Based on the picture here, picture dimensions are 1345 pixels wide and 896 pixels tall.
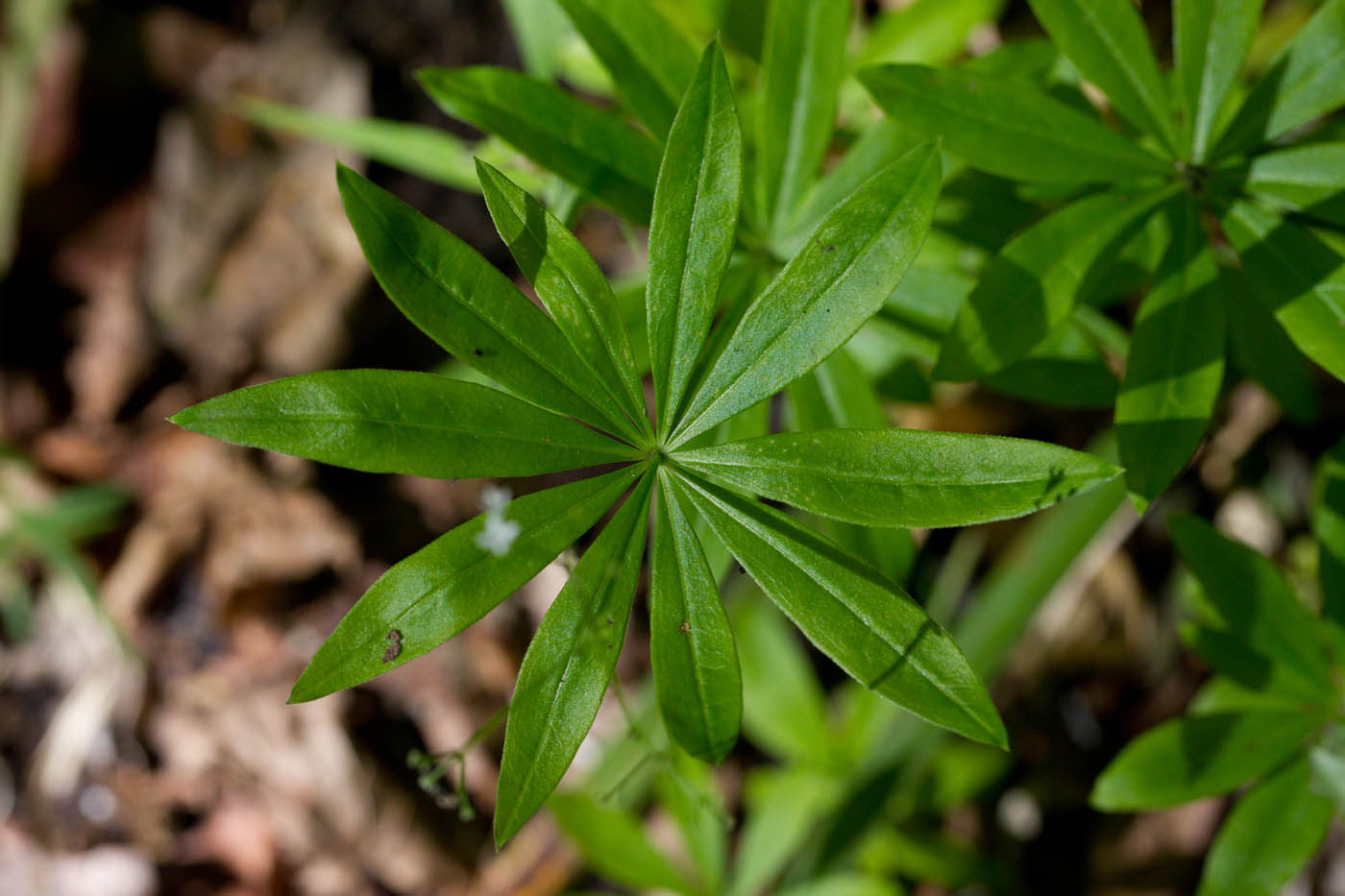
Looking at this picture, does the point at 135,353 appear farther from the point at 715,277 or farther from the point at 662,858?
the point at 715,277

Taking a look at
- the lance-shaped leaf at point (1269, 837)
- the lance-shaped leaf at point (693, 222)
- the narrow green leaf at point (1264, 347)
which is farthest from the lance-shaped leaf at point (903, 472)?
the lance-shaped leaf at point (1269, 837)

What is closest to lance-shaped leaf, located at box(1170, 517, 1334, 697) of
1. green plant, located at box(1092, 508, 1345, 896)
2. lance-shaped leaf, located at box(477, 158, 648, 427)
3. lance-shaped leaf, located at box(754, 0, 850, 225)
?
green plant, located at box(1092, 508, 1345, 896)

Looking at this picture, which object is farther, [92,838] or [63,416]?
[63,416]

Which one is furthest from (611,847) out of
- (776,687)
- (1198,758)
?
(1198,758)

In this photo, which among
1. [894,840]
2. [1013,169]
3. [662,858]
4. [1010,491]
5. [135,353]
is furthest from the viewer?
[135,353]

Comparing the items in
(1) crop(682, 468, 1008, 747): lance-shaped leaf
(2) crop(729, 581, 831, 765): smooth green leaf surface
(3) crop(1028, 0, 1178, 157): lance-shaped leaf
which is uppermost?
(3) crop(1028, 0, 1178, 157): lance-shaped leaf

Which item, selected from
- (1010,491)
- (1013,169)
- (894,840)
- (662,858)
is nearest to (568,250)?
(1010,491)

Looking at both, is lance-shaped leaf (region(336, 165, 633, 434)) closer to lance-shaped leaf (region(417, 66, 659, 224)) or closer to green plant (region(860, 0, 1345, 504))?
lance-shaped leaf (region(417, 66, 659, 224))
